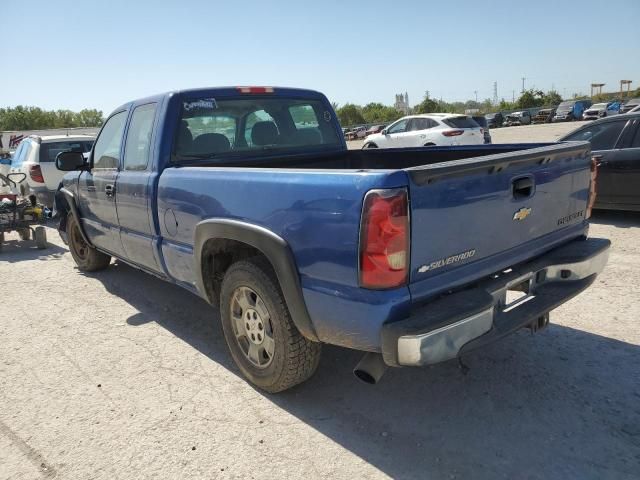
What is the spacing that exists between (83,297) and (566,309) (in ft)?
15.9

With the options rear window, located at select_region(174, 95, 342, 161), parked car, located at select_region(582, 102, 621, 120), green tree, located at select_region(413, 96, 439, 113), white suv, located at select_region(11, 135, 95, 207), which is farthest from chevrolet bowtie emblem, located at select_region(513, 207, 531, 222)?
green tree, located at select_region(413, 96, 439, 113)

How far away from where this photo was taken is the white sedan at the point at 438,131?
14.8 m

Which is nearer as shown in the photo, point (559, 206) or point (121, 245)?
point (559, 206)

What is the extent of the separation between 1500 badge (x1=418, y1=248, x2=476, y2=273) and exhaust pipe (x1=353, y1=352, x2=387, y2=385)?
548 mm

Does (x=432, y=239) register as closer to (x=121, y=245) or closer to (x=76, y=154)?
(x=121, y=245)

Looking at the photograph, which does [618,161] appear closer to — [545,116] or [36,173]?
[36,173]

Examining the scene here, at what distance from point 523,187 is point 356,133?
47.2 metres

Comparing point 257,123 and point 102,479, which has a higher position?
point 257,123

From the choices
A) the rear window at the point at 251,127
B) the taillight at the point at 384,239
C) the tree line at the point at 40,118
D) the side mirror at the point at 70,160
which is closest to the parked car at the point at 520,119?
the rear window at the point at 251,127

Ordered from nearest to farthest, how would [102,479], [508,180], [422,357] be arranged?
1. [422,357]
2. [102,479]
3. [508,180]

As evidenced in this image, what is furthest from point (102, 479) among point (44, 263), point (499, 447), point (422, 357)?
point (44, 263)

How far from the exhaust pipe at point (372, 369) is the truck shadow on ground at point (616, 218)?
6.03 meters

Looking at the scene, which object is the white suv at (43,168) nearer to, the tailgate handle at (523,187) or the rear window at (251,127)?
the rear window at (251,127)

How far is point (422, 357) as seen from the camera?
7.50ft
